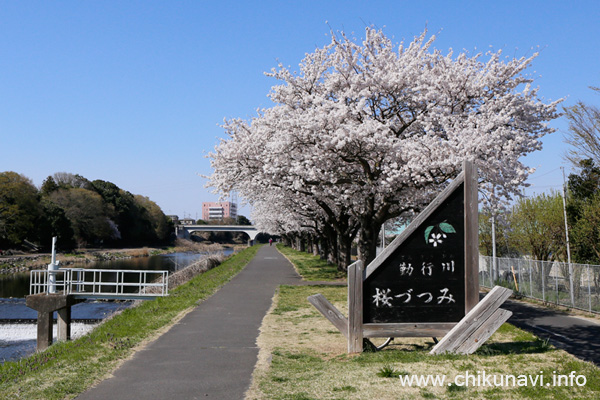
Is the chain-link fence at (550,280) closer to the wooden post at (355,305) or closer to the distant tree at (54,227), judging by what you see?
the wooden post at (355,305)

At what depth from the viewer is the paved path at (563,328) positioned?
11953 mm

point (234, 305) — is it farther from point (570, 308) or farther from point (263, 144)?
point (570, 308)

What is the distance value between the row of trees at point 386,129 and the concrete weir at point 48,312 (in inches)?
310

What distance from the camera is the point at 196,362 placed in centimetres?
904

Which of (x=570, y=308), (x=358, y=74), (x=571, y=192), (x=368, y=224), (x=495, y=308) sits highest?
(x=358, y=74)

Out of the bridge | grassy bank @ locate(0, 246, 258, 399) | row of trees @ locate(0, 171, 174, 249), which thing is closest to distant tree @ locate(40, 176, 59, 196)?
row of trees @ locate(0, 171, 174, 249)

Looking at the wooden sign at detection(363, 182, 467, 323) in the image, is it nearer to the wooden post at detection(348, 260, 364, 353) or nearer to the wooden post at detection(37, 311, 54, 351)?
the wooden post at detection(348, 260, 364, 353)

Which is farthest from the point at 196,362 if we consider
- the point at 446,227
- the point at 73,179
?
the point at 73,179

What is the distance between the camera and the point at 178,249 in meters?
106

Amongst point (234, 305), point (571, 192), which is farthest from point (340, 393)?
point (571, 192)

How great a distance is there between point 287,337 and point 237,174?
12.2 metres

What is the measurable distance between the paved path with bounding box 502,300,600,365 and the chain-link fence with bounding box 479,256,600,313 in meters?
0.95

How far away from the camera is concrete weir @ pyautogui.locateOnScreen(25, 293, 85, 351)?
1833 centimetres

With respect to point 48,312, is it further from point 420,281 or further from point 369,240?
point 420,281
